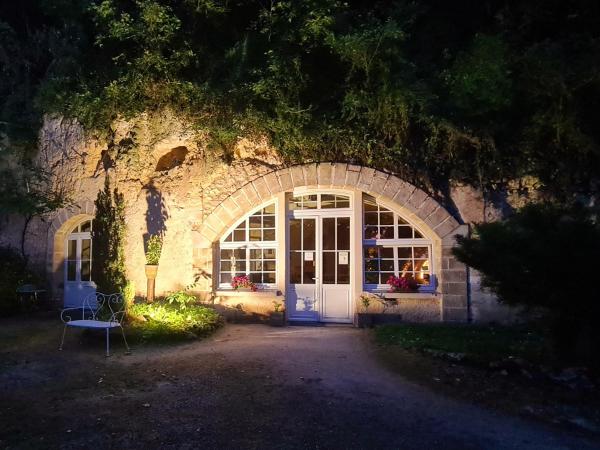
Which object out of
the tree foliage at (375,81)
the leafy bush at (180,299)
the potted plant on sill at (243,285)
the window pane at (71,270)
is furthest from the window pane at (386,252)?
the window pane at (71,270)

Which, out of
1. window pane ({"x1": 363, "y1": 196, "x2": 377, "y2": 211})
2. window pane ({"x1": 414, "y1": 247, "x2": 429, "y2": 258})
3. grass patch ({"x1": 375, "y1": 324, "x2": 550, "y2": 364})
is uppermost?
window pane ({"x1": 363, "y1": 196, "x2": 377, "y2": 211})

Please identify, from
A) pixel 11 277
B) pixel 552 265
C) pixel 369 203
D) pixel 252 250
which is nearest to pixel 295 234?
pixel 252 250

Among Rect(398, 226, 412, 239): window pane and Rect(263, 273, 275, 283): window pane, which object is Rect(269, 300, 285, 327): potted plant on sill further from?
Rect(398, 226, 412, 239): window pane

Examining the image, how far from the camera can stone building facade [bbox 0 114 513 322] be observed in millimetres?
7672

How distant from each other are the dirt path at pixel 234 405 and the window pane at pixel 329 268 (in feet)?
7.12

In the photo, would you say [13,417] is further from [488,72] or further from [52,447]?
[488,72]

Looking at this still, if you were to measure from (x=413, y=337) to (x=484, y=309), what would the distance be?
1.63 m

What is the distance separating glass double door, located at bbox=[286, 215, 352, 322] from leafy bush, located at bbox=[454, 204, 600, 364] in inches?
132

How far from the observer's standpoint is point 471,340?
635cm

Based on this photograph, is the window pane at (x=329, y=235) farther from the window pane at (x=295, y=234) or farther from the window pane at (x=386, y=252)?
the window pane at (x=386, y=252)

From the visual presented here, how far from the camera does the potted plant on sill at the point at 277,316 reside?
8039mm

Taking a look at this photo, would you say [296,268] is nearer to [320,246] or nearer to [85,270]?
[320,246]

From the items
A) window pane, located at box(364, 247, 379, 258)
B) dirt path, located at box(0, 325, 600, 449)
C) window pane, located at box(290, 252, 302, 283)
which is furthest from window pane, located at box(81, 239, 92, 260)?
window pane, located at box(364, 247, 379, 258)

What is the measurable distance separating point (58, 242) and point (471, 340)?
812 centimetres
